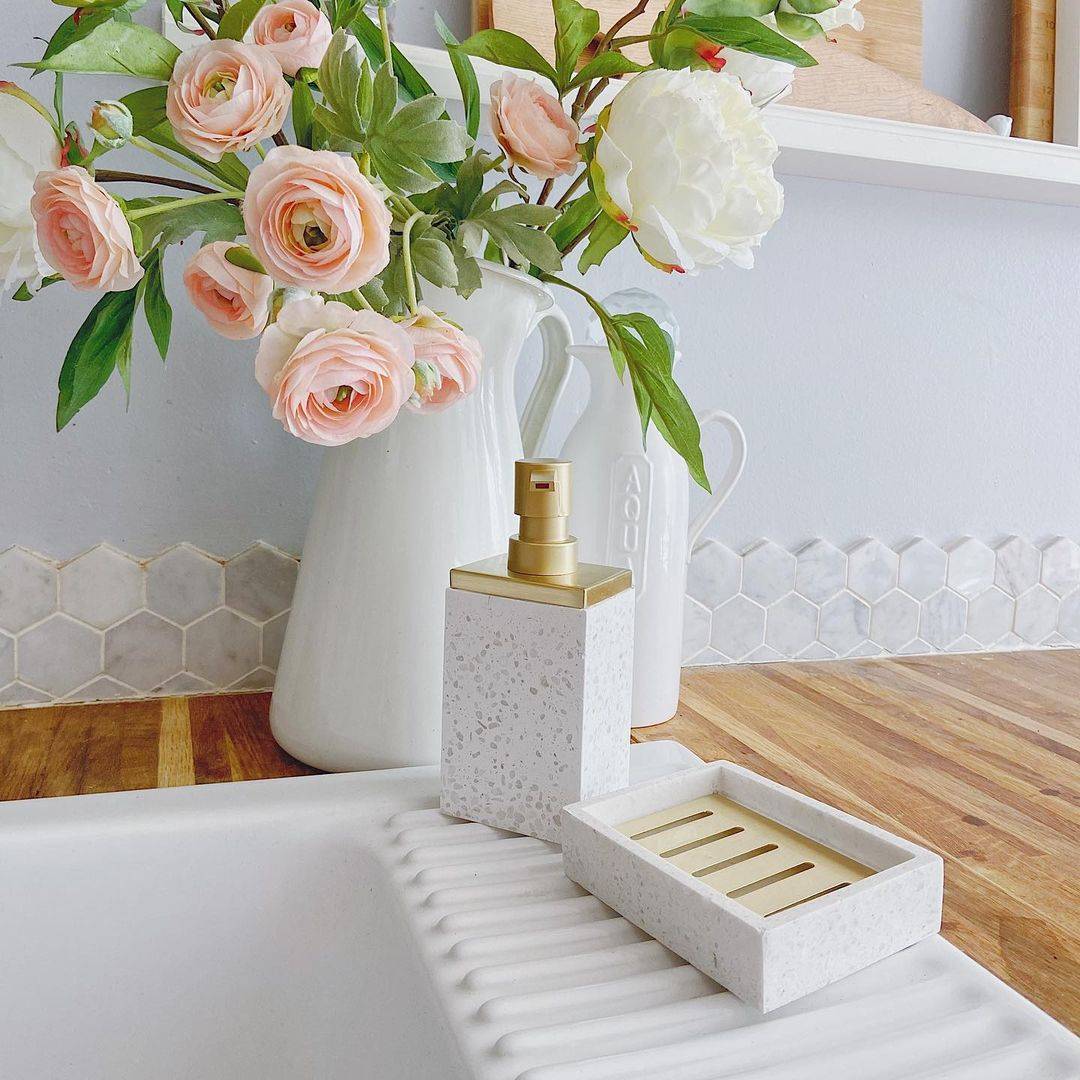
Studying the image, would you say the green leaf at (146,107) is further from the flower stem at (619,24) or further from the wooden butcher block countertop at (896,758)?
the wooden butcher block countertop at (896,758)

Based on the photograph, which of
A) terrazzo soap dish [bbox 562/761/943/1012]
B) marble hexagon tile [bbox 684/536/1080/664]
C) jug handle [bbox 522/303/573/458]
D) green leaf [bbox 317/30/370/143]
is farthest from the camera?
marble hexagon tile [bbox 684/536/1080/664]

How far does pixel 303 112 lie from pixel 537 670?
0.34m

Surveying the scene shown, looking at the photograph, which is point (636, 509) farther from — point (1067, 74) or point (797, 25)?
point (1067, 74)

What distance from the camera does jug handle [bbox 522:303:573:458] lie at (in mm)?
808

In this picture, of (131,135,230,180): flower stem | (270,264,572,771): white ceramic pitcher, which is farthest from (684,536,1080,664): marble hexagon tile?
(131,135,230,180): flower stem

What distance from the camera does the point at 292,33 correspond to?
54cm

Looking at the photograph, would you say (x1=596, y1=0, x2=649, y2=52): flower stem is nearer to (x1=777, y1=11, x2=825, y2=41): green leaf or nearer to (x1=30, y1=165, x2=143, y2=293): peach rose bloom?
(x1=777, y1=11, x2=825, y2=41): green leaf

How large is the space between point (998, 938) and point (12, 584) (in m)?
0.78

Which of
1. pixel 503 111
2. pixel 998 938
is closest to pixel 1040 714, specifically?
pixel 998 938

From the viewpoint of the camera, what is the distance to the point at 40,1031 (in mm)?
512

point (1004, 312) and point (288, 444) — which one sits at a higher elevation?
point (1004, 312)

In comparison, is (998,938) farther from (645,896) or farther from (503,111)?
(503,111)

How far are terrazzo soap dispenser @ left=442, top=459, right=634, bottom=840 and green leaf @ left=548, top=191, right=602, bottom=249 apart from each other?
0.20 meters

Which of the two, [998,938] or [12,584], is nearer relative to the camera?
[998,938]
